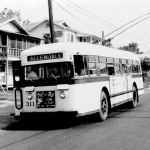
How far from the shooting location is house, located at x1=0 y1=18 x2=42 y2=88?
29.7 m

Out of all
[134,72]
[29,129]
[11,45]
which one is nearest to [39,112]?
[29,129]

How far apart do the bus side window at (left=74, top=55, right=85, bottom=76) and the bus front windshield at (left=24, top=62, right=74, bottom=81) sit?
0.24 metres

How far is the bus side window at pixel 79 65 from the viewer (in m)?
8.85

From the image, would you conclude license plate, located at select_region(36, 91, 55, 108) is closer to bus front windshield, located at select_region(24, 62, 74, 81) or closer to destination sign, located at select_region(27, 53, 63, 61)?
bus front windshield, located at select_region(24, 62, 74, 81)

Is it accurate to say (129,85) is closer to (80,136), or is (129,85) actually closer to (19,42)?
(80,136)

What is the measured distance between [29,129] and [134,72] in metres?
7.63

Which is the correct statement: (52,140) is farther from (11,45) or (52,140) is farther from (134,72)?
(11,45)

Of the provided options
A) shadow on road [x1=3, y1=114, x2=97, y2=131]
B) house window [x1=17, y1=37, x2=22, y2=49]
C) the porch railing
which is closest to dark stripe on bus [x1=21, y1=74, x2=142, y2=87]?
shadow on road [x1=3, y1=114, x2=97, y2=131]

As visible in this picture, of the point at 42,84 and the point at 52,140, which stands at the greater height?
the point at 42,84

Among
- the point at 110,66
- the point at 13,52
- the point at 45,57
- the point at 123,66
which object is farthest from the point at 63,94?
the point at 13,52

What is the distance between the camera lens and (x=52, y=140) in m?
7.18

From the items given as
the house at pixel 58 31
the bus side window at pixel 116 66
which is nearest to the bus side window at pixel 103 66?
the bus side window at pixel 116 66

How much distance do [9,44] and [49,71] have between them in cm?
2485

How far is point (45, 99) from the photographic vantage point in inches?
349
